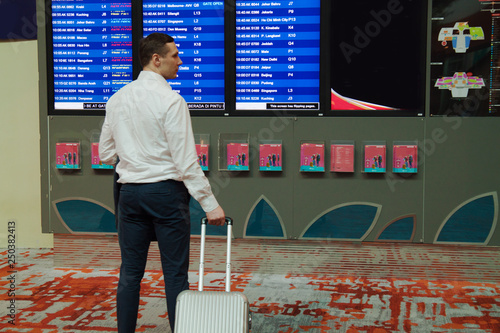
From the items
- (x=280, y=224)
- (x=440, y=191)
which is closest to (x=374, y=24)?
(x=440, y=191)

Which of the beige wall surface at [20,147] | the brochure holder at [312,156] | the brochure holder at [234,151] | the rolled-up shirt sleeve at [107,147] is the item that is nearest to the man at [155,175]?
the rolled-up shirt sleeve at [107,147]

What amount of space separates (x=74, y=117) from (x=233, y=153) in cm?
148

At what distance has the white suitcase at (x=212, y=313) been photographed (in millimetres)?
2805

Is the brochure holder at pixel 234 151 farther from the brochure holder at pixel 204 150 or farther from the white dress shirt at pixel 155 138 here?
the white dress shirt at pixel 155 138

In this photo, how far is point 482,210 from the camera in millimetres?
4840

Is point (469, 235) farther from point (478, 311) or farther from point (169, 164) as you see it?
point (169, 164)

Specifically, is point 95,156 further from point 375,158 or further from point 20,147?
point 375,158

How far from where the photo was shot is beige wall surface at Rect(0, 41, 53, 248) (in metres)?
6.21

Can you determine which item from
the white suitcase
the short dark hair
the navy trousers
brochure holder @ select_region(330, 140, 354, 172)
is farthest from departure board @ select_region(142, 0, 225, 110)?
the white suitcase

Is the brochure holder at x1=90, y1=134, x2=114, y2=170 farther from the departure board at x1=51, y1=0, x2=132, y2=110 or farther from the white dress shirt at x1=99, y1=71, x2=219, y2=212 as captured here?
Result: the white dress shirt at x1=99, y1=71, x2=219, y2=212

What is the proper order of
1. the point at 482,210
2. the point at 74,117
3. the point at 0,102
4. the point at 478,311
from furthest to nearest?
the point at 0,102 → the point at 74,117 → the point at 482,210 → the point at 478,311

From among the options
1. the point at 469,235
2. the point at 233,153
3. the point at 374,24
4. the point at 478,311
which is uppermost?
the point at 374,24

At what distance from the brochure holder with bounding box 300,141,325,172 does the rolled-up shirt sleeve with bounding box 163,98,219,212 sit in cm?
205

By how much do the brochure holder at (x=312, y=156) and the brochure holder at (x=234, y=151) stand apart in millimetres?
463
